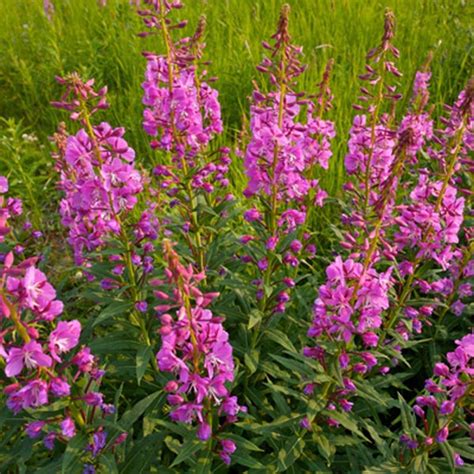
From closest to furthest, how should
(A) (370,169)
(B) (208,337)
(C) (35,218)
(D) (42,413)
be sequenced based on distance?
(B) (208,337)
(D) (42,413)
(A) (370,169)
(C) (35,218)

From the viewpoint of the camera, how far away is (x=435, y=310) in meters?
3.82

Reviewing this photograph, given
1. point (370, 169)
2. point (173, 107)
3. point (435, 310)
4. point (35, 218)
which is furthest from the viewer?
point (35, 218)

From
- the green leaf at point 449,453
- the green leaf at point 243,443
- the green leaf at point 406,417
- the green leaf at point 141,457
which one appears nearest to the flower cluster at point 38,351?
the green leaf at point 141,457

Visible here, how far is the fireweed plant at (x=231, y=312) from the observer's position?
2.14 m

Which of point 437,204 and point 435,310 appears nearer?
point 437,204

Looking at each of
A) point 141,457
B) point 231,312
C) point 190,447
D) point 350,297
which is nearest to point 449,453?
point 350,297

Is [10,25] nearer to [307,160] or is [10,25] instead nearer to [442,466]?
[307,160]

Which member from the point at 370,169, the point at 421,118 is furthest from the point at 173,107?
the point at 421,118

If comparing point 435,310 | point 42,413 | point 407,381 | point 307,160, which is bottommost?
point 407,381

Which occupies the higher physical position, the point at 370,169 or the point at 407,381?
the point at 370,169

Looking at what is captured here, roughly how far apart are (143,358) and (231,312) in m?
0.65

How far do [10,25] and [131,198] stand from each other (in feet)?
23.8

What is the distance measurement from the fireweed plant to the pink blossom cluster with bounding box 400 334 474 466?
0.01 meters

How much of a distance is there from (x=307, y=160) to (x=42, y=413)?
2.26 meters
